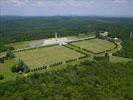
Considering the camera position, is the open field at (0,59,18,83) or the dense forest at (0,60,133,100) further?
the open field at (0,59,18,83)

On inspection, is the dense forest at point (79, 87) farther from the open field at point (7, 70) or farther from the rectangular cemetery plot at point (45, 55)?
the rectangular cemetery plot at point (45, 55)

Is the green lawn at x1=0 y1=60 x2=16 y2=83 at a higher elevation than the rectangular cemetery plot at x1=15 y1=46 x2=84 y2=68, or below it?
below

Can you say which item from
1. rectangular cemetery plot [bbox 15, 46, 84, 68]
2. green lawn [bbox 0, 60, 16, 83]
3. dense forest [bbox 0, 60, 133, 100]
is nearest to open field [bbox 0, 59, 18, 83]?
green lawn [bbox 0, 60, 16, 83]

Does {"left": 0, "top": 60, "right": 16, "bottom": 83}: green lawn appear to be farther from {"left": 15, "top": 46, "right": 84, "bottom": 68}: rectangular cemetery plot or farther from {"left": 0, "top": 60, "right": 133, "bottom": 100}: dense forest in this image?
{"left": 0, "top": 60, "right": 133, "bottom": 100}: dense forest

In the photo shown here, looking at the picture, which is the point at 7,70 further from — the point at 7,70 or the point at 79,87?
the point at 79,87

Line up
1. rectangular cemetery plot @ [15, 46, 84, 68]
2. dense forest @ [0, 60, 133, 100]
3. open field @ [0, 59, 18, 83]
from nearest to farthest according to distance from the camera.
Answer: dense forest @ [0, 60, 133, 100] < open field @ [0, 59, 18, 83] < rectangular cemetery plot @ [15, 46, 84, 68]

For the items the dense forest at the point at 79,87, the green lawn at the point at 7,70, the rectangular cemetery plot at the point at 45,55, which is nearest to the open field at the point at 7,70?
the green lawn at the point at 7,70
